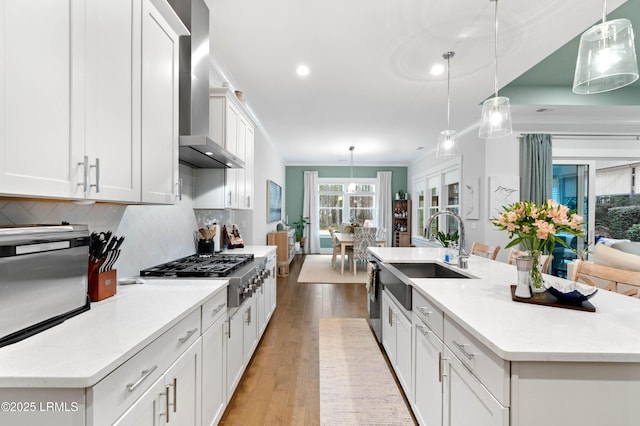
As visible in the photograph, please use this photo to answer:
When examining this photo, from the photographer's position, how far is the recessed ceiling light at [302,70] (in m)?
3.11

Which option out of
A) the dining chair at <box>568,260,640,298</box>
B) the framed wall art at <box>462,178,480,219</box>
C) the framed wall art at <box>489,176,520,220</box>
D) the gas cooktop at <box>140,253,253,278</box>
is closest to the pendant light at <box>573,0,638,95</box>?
the dining chair at <box>568,260,640,298</box>

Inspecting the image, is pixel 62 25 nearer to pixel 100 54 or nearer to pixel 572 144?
pixel 100 54

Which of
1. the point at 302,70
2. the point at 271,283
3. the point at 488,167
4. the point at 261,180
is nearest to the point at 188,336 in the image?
the point at 271,283

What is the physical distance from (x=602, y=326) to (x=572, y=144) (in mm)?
5037

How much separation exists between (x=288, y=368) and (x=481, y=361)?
1.80 m

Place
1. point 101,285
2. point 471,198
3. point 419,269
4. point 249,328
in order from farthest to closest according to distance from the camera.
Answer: point 471,198
point 419,269
point 249,328
point 101,285

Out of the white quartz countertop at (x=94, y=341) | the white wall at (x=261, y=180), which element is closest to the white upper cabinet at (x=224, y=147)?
the white quartz countertop at (x=94, y=341)

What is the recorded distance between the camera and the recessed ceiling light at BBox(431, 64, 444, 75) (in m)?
3.09

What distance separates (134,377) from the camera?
0.93 m

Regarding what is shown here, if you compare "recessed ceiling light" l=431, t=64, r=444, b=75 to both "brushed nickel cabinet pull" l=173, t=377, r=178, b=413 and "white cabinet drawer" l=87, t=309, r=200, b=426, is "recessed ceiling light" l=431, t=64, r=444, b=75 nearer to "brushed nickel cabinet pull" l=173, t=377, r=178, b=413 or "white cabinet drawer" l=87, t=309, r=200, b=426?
"white cabinet drawer" l=87, t=309, r=200, b=426

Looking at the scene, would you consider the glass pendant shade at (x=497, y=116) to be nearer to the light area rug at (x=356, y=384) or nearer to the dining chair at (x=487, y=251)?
the dining chair at (x=487, y=251)

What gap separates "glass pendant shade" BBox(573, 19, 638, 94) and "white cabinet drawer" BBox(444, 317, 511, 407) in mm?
1349

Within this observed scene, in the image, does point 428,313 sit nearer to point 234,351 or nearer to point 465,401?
point 465,401

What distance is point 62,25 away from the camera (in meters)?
0.99
